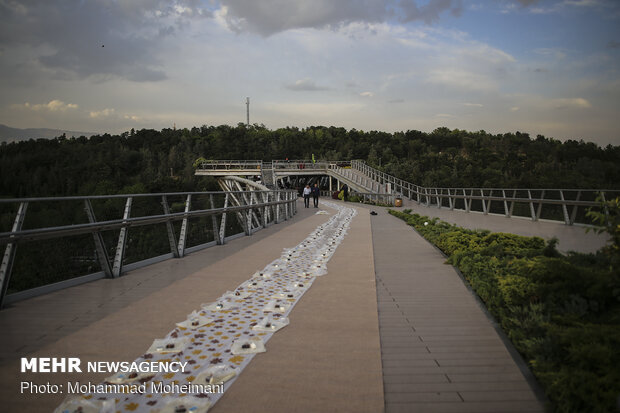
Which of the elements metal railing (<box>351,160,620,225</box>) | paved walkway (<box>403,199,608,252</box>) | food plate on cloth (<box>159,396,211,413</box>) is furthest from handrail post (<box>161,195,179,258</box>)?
metal railing (<box>351,160,620,225</box>)

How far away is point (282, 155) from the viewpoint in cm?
14312

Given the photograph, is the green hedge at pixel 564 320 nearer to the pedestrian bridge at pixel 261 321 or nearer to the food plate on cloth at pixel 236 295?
the pedestrian bridge at pixel 261 321

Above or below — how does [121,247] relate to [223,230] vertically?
above

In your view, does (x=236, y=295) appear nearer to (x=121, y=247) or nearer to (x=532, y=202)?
(x=121, y=247)

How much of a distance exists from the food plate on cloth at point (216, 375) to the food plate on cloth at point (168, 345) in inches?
23.1

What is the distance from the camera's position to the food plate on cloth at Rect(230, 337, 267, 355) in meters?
4.10

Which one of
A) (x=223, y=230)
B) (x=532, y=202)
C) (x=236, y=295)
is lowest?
(x=236, y=295)

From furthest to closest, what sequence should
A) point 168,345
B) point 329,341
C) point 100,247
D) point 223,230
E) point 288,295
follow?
1. point 223,230
2. point 100,247
3. point 288,295
4. point 329,341
5. point 168,345

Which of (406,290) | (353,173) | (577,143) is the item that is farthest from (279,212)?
(577,143)

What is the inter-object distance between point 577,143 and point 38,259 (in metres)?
94.5

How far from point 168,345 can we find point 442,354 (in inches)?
→ 97.2

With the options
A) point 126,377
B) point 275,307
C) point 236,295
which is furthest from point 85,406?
point 236,295

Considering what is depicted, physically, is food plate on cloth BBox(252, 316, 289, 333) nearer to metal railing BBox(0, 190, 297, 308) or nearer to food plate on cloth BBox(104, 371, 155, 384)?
food plate on cloth BBox(104, 371, 155, 384)

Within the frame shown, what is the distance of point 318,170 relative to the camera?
66312mm
